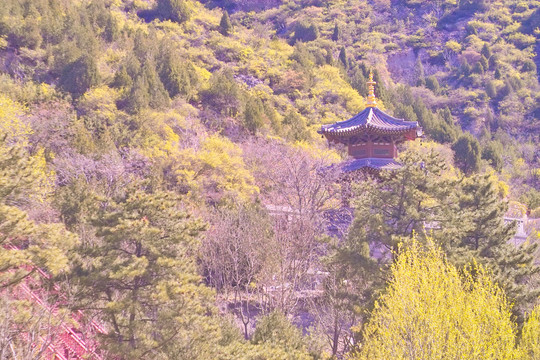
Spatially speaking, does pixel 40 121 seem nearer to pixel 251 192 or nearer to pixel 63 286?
pixel 251 192

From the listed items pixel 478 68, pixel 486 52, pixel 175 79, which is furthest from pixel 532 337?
pixel 486 52

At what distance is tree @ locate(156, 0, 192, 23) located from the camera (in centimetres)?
4641

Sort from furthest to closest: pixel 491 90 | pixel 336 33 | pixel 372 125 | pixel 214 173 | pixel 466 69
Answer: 1. pixel 336 33
2. pixel 466 69
3. pixel 491 90
4. pixel 214 173
5. pixel 372 125

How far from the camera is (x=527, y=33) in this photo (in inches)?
2421

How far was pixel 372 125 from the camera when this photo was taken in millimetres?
17109

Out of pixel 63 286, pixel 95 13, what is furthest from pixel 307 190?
pixel 95 13

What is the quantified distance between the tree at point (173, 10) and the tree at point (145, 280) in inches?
1680

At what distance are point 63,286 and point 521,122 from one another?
168ft

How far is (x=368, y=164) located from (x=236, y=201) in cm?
528

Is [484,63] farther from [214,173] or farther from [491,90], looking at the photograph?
[214,173]

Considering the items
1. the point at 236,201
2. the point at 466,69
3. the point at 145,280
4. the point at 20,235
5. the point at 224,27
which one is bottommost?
the point at 466,69

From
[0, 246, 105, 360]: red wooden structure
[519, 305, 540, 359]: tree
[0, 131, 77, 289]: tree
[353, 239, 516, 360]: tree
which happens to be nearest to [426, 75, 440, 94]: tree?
[519, 305, 540, 359]: tree

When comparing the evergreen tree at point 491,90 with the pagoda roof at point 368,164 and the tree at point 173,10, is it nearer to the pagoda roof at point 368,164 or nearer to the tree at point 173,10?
the tree at point 173,10

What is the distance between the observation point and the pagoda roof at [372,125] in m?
17.1
